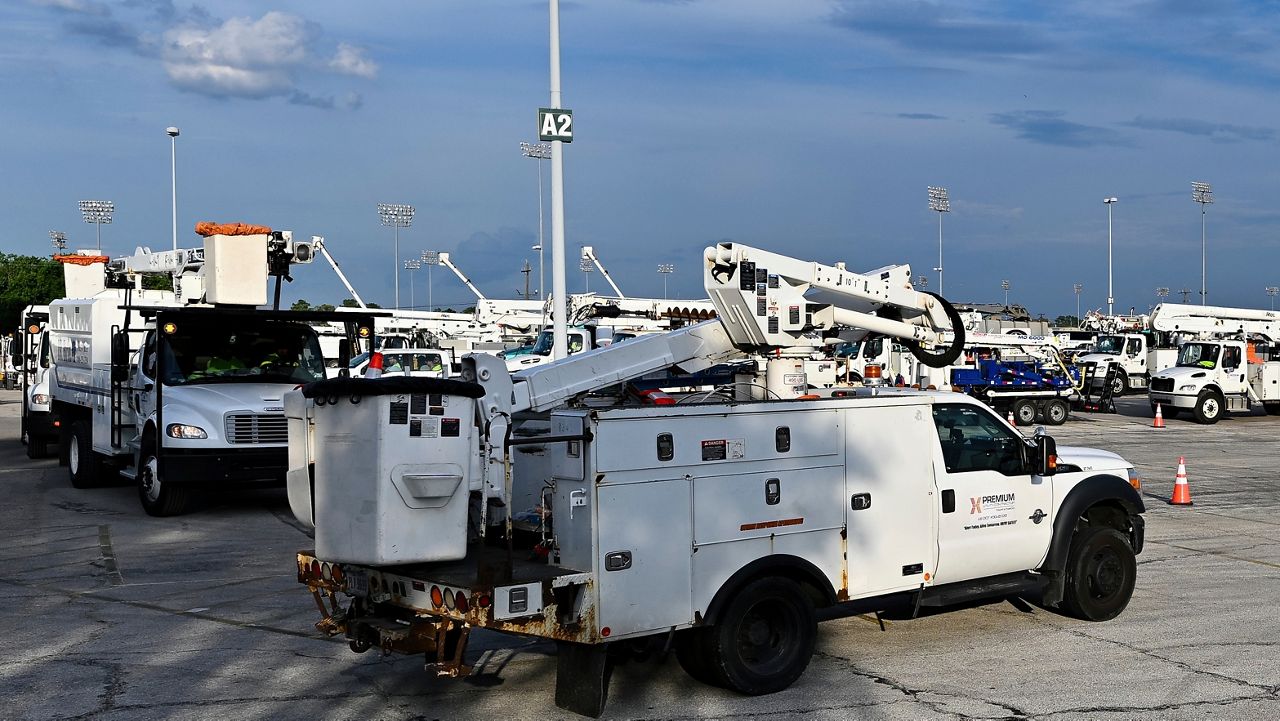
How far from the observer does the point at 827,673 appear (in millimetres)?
7996

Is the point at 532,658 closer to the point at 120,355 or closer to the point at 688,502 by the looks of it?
the point at 688,502

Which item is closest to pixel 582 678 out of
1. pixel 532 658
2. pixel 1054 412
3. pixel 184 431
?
pixel 532 658

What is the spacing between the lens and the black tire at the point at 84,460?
18.3 meters

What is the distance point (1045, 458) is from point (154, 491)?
1130 centimetres

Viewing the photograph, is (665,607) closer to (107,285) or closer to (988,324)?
(107,285)

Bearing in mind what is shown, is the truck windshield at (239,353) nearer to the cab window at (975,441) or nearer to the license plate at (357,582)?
the license plate at (357,582)

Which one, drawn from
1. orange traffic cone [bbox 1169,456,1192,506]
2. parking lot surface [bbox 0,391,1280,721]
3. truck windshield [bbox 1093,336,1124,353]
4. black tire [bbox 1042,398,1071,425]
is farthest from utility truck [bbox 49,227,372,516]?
truck windshield [bbox 1093,336,1124,353]

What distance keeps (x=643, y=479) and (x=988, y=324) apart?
44.8 m

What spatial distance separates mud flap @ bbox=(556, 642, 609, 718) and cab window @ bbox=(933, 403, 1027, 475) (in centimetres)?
294

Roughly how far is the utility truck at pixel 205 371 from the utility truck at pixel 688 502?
7627 millimetres

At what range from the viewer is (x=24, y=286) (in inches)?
3022

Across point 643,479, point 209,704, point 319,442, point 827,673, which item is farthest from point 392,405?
point 827,673

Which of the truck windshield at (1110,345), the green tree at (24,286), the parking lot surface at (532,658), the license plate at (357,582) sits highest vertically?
the green tree at (24,286)

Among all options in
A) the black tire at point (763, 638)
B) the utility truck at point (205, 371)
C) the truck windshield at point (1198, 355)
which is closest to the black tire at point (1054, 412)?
the truck windshield at point (1198, 355)
